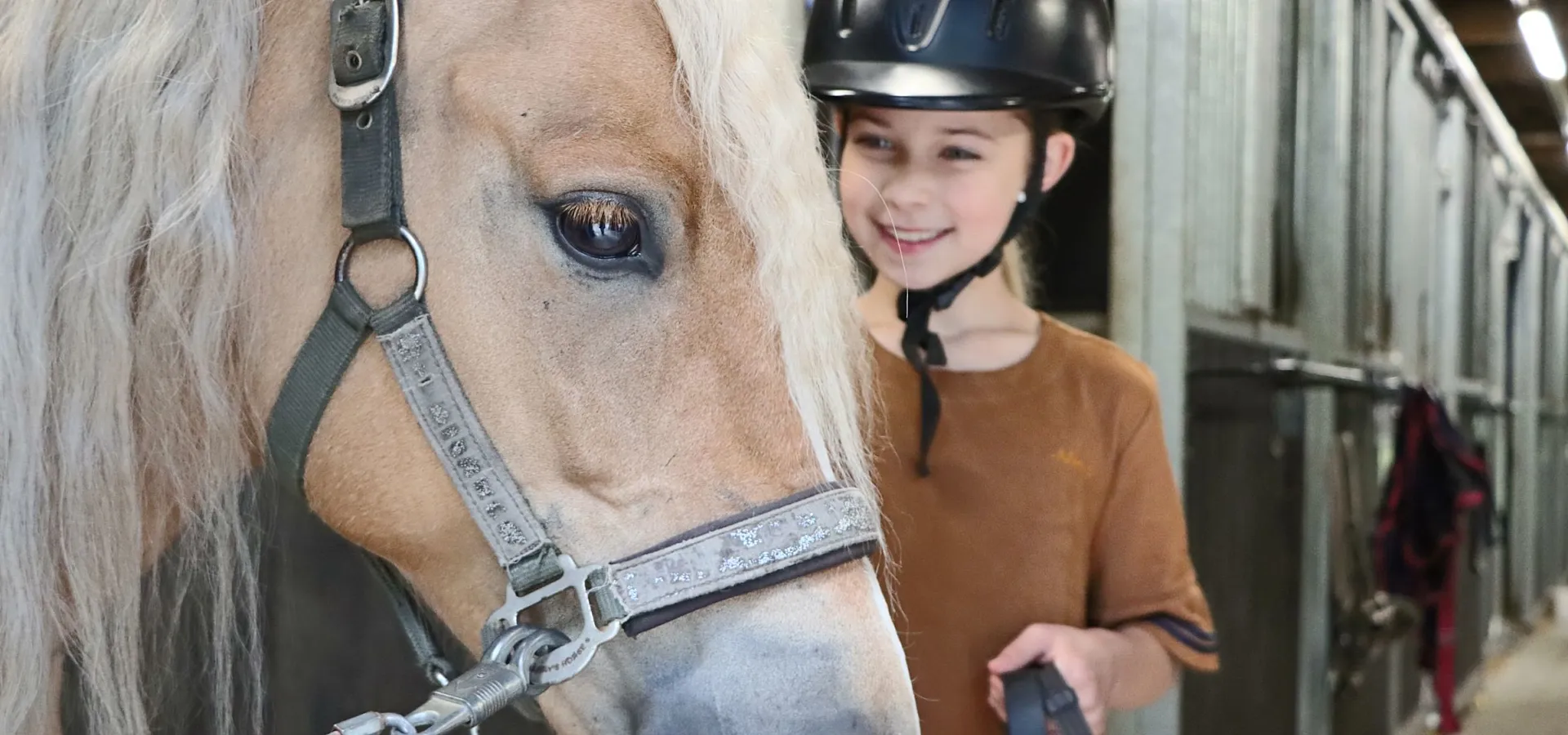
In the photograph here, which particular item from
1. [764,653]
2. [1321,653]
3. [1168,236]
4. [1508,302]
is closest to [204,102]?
[764,653]

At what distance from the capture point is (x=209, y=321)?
695 millimetres

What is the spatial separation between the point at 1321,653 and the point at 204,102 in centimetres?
250

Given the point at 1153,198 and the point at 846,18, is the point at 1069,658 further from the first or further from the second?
the point at 1153,198

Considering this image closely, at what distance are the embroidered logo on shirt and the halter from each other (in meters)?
0.30

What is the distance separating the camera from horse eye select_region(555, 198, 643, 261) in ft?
2.19

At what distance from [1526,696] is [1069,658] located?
2.91 m

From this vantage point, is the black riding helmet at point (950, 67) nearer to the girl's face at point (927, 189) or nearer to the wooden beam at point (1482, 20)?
the girl's face at point (927, 189)

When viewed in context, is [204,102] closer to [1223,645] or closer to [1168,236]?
[1168,236]

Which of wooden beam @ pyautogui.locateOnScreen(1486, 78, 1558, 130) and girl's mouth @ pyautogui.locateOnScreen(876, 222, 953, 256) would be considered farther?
wooden beam @ pyautogui.locateOnScreen(1486, 78, 1558, 130)

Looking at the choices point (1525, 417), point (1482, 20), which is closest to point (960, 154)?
point (1482, 20)

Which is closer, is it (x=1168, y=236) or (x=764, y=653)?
(x=764, y=653)

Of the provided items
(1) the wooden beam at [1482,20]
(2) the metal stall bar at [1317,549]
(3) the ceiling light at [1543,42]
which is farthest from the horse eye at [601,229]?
(1) the wooden beam at [1482,20]

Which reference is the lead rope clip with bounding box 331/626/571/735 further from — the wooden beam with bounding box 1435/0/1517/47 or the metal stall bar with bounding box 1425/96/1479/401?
the wooden beam with bounding box 1435/0/1517/47

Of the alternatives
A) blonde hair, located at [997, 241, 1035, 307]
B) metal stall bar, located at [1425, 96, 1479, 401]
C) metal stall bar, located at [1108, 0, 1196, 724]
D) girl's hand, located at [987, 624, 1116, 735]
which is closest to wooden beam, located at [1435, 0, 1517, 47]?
metal stall bar, located at [1425, 96, 1479, 401]
